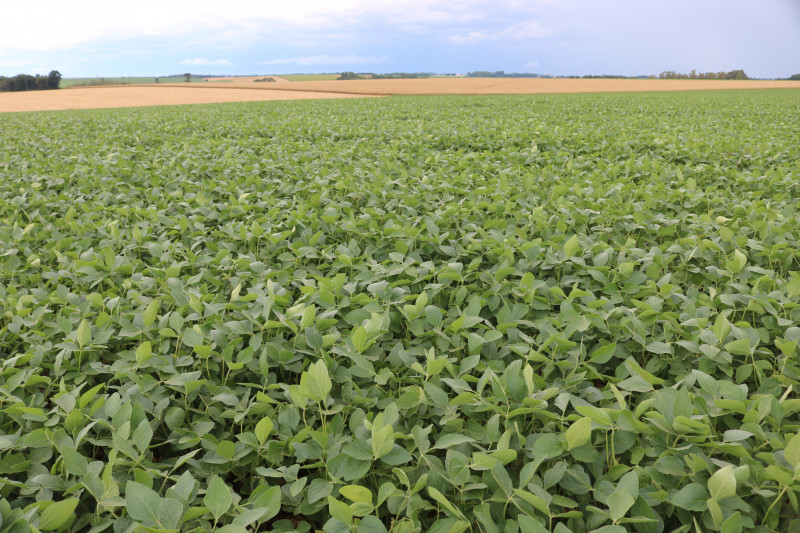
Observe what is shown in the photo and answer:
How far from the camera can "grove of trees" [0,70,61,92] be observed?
45.3 m

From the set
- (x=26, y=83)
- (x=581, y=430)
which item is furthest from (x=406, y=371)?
(x=26, y=83)

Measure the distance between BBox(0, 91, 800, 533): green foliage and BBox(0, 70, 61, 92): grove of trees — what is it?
186 feet

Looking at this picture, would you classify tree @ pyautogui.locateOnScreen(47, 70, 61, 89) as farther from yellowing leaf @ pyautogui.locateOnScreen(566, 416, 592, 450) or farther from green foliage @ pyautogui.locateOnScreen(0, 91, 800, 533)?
yellowing leaf @ pyautogui.locateOnScreen(566, 416, 592, 450)

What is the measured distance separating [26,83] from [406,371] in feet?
202

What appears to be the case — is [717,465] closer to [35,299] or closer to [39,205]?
[35,299]

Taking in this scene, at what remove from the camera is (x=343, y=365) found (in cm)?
208

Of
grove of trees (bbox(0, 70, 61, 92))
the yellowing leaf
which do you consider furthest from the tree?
the yellowing leaf

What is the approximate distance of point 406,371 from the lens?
1993mm

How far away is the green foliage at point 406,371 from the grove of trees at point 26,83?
186 feet

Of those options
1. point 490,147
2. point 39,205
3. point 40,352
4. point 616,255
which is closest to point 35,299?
point 40,352

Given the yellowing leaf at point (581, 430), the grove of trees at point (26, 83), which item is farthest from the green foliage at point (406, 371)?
the grove of trees at point (26, 83)

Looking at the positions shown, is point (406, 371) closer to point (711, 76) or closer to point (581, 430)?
point (581, 430)

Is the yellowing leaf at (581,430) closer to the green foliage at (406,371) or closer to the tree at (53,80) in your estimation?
the green foliage at (406,371)

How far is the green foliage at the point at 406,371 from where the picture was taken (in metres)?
1.33
